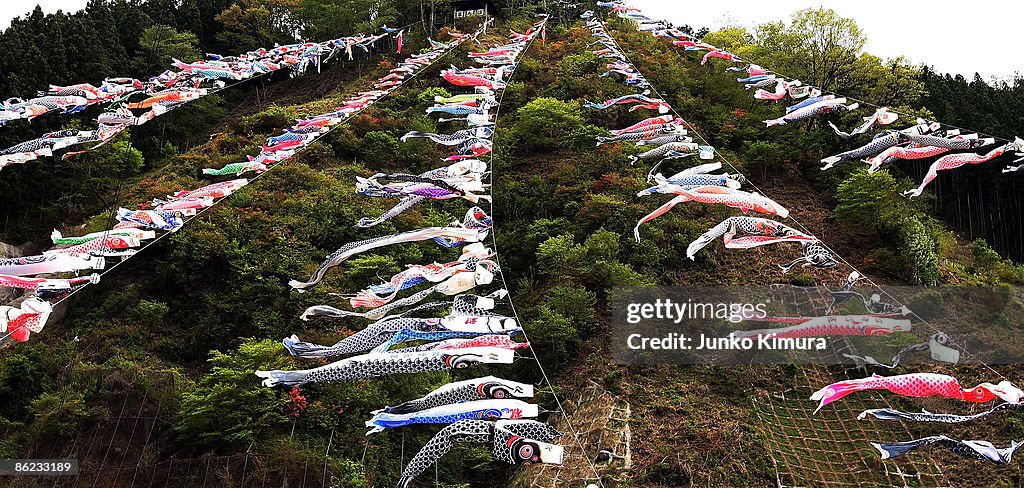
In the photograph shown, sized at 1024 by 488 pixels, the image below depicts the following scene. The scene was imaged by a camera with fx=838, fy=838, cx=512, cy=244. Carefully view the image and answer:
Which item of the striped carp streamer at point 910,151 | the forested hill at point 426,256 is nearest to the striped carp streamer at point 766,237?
the striped carp streamer at point 910,151

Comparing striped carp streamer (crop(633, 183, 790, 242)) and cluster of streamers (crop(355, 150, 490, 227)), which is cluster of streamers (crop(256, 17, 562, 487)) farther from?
striped carp streamer (crop(633, 183, 790, 242))

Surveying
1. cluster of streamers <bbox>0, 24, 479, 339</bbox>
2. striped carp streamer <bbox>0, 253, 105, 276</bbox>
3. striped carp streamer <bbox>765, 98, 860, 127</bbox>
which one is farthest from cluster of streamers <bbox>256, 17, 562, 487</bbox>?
striped carp streamer <bbox>765, 98, 860, 127</bbox>

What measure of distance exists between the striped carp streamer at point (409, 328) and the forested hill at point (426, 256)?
2.28 m

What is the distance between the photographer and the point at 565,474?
15.8m

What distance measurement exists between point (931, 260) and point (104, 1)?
36.5 meters

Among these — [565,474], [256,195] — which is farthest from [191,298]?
[565,474]

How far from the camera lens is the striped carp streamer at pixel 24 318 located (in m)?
13.2

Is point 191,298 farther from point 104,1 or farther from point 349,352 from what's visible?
point 104,1

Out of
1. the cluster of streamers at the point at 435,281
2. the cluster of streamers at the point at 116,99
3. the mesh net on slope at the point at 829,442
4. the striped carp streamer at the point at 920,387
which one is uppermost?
the cluster of streamers at the point at 116,99

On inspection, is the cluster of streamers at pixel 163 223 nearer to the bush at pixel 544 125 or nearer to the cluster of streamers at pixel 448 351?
the cluster of streamers at pixel 448 351

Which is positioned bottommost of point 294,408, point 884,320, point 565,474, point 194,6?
point 565,474

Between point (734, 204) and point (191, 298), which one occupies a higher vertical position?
point (734, 204)

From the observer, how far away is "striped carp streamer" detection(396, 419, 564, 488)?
1190 centimetres

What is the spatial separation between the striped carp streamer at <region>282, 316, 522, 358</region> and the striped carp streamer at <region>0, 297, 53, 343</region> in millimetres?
3873
